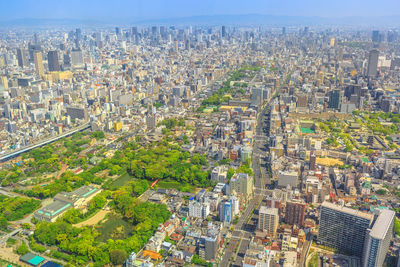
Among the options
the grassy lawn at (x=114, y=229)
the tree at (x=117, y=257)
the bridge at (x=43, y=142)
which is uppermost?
the bridge at (x=43, y=142)

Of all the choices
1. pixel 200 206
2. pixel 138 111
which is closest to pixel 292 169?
pixel 200 206

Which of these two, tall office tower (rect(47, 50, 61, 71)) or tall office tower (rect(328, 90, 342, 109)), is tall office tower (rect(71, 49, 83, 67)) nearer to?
tall office tower (rect(47, 50, 61, 71))

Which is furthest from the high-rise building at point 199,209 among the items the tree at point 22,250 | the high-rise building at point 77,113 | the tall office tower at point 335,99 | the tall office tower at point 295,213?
the tall office tower at point 335,99

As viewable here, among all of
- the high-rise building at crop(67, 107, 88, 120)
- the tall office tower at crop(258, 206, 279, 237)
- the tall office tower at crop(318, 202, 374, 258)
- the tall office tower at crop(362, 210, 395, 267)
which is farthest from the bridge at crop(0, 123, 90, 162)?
the tall office tower at crop(362, 210, 395, 267)

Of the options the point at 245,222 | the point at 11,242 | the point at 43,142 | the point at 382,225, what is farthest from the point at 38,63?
the point at 382,225

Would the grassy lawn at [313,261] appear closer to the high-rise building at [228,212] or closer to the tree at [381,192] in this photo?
the high-rise building at [228,212]

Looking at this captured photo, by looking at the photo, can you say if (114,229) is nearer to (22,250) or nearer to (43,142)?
(22,250)
